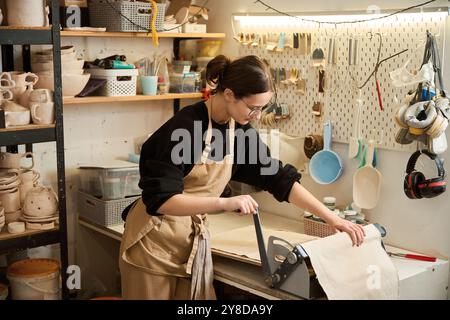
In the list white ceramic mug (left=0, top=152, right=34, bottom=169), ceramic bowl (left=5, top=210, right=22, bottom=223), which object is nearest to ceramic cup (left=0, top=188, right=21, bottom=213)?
ceramic bowl (left=5, top=210, right=22, bottom=223)

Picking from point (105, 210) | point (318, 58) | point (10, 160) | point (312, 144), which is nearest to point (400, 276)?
point (312, 144)

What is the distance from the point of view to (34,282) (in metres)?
2.73

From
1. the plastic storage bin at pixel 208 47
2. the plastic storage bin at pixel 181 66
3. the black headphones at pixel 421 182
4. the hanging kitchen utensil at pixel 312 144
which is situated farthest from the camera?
the plastic storage bin at pixel 208 47

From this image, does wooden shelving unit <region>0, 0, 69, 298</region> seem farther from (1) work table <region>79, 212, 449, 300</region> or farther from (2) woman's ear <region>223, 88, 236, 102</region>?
(2) woman's ear <region>223, 88, 236, 102</region>

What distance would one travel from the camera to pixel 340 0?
2.79 m

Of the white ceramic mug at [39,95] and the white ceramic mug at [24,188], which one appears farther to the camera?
the white ceramic mug at [24,188]

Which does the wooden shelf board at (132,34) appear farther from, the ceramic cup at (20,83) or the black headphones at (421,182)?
the black headphones at (421,182)

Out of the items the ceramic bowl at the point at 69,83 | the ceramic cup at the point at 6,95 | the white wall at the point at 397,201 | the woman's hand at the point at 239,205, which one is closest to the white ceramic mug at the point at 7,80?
the ceramic cup at the point at 6,95

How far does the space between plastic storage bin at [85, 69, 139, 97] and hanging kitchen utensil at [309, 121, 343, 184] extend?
0.92 meters

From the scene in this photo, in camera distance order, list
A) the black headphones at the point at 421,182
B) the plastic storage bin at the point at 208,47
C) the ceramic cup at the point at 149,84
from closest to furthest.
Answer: the black headphones at the point at 421,182, the ceramic cup at the point at 149,84, the plastic storage bin at the point at 208,47

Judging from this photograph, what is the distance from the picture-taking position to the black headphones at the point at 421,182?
8.03 feet

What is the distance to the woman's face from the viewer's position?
7.18ft

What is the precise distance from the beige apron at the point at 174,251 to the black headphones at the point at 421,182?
2.30 feet

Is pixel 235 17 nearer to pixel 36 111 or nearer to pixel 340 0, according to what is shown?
pixel 340 0
